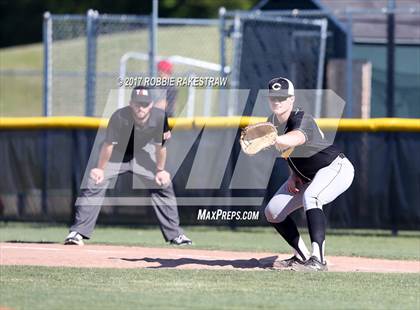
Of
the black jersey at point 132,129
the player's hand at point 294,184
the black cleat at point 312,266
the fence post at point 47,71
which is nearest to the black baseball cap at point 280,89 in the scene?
the player's hand at point 294,184

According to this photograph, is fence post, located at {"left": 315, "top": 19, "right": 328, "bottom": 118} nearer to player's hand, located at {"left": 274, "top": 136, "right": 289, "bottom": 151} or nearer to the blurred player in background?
the blurred player in background

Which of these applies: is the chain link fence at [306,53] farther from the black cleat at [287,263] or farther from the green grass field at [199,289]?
the green grass field at [199,289]

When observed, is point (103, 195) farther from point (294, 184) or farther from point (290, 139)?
point (290, 139)

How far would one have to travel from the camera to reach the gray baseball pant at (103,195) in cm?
1191

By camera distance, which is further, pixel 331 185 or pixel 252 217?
pixel 252 217

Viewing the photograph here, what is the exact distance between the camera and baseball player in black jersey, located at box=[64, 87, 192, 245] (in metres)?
11.8

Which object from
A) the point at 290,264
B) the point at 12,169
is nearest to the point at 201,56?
the point at 12,169

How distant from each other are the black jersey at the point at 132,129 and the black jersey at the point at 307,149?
275cm

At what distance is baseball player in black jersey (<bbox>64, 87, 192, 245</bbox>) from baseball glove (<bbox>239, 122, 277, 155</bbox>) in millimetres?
2870

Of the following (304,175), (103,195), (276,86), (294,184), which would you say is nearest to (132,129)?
(103,195)

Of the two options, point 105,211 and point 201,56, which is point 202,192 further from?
point 201,56

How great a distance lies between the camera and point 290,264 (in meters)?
9.62

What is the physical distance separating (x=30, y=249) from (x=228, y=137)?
4557 mm

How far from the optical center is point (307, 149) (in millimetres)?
9352
